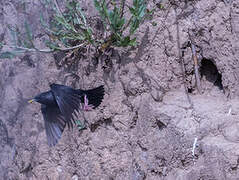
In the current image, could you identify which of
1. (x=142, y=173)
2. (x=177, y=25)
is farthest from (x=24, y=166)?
(x=177, y=25)

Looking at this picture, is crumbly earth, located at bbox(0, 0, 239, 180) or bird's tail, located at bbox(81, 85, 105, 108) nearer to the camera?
crumbly earth, located at bbox(0, 0, 239, 180)

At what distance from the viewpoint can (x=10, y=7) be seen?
3.30 metres

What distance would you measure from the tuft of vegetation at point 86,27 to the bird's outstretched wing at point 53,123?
421mm

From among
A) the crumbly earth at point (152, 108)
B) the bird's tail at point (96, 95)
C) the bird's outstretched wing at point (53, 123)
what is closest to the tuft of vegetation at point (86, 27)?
the crumbly earth at point (152, 108)

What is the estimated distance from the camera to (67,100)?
103 inches

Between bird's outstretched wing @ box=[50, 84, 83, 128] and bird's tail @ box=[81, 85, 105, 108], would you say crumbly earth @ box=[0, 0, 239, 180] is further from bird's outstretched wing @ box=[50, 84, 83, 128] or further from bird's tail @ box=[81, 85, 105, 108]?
→ bird's outstretched wing @ box=[50, 84, 83, 128]

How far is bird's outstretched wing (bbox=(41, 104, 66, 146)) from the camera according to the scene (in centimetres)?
274

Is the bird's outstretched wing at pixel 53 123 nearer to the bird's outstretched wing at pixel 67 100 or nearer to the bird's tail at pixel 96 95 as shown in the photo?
the bird's outstretched wing at pixel 67 100

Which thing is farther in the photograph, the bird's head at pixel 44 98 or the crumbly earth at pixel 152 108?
the bird's head at pixel 44 98

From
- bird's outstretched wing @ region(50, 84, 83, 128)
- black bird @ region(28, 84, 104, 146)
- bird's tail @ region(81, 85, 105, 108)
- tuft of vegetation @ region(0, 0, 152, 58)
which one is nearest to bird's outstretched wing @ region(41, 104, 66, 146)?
black bird @ region(28, 84, 104, 146)

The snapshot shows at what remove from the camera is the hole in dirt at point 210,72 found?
2.52 m

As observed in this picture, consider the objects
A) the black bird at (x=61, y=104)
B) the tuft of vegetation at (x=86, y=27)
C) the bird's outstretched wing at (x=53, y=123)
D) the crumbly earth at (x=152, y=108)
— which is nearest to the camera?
the crumbly earth at (x=152, y=108)

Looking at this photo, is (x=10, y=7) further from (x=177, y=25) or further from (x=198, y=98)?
(x=198, y=98)

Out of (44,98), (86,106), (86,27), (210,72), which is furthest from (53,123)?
(210,72)
